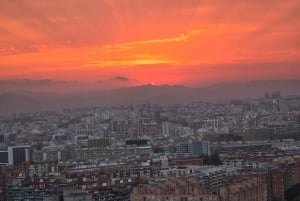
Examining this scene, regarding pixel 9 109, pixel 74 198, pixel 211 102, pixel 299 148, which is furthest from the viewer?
pixel 211 102

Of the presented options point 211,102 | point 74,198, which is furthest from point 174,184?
point 211,102

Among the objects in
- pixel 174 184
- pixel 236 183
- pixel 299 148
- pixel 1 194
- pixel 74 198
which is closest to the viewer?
pixel 174 184

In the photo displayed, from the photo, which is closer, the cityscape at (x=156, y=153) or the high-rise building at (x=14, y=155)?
the cityscape at (x=156, y=153)

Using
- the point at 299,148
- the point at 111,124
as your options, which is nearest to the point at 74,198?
the point at 299,148

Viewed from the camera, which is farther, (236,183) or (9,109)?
(9,109)

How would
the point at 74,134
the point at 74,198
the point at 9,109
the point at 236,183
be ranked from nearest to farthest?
the point at 236,183 → the point at 74,198 → the point at 74,134 → the point at 9,109

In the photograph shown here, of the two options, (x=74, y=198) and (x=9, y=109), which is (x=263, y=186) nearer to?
(x=74, y=198)

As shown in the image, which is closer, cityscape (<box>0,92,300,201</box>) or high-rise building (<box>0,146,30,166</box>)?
cityscape (<box>0,92,300,201</box>)

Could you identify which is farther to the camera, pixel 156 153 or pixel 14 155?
pixel 14 155

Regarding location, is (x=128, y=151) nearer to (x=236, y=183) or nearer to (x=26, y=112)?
(x=236, y=183)
